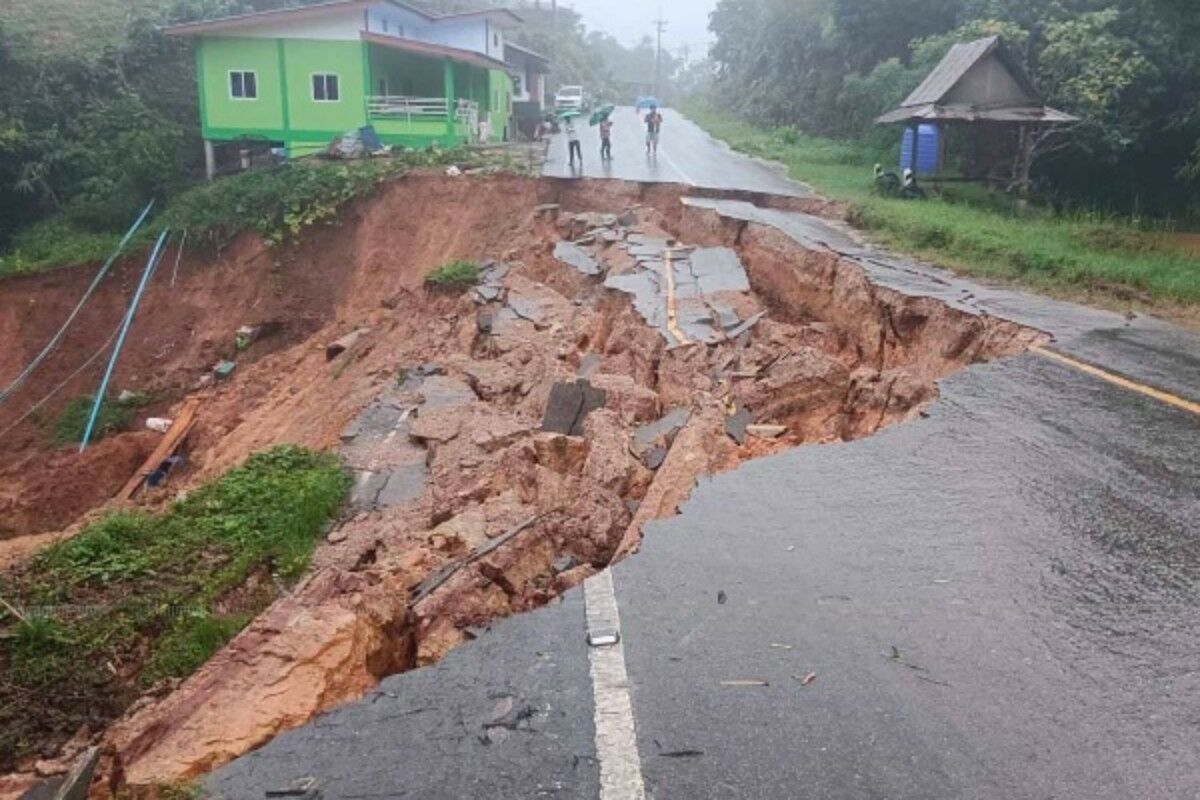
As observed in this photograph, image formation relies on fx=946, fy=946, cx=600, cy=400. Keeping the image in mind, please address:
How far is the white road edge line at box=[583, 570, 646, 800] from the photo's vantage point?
11.7 feet

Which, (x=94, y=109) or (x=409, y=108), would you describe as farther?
(x=409, y=108)

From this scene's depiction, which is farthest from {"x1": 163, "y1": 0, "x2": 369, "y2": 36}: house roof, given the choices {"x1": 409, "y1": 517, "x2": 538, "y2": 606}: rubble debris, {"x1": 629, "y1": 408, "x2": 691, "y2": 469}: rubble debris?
{"x1": 409, "y1": 517, "x2": 538, "y2": 606}: rubble debris

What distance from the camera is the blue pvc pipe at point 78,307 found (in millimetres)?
20191

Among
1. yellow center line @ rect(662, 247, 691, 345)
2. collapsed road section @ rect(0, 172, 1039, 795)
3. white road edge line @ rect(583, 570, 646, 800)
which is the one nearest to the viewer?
white road edge line @ rect(583, 570, 646, 800)

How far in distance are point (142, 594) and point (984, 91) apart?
18.6 metres

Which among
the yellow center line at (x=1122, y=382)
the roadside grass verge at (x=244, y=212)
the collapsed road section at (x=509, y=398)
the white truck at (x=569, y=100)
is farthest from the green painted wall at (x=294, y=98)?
the yellow center line at (x=1122, y=382)

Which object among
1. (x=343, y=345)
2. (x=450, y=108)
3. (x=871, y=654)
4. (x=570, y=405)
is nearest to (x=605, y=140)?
(x=450, y=108)

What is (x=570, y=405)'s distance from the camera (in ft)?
32.8

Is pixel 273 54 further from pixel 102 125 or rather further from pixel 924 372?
pixel 924 372

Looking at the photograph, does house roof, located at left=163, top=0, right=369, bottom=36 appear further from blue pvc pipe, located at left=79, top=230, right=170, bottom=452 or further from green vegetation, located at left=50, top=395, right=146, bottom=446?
green vegetation, located at left=50, top=395, right=146, bottom=446

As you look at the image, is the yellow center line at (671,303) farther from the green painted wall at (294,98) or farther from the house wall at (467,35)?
the house wall at (467,35)

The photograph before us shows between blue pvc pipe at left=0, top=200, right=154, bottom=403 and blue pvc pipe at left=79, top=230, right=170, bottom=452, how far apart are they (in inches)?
30.7

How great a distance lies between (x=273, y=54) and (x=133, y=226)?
6885 millimetres

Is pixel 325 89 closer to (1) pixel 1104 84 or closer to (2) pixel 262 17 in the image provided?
(2) pixel 262 17
